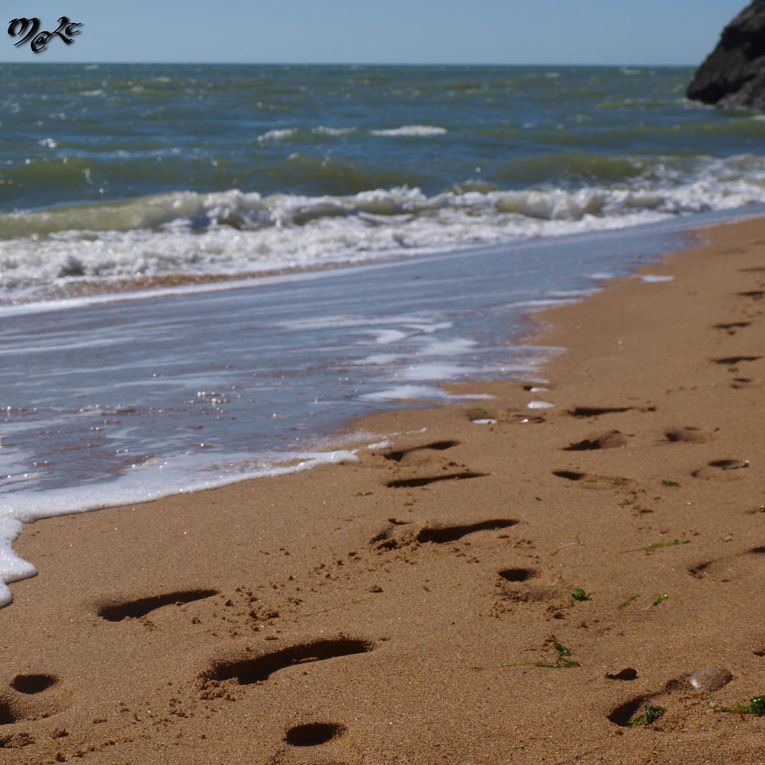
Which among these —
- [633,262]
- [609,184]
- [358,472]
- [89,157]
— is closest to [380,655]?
[358,472]

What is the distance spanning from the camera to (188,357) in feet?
18.2

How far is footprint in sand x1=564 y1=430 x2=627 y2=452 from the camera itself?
3.86 m

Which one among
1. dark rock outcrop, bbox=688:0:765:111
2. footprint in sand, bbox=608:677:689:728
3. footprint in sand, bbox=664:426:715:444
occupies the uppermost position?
dark rock outcrop, bbox=688:0:765:111

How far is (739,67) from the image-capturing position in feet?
109

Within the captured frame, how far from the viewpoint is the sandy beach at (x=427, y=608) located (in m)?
2.07

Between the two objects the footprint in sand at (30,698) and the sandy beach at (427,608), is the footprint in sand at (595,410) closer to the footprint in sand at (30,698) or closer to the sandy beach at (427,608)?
the sandy beach at (427,608)

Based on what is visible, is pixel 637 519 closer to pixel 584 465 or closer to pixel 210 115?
pixel 584 465

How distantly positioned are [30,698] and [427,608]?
92 centimetres

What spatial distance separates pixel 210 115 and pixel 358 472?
24394mm

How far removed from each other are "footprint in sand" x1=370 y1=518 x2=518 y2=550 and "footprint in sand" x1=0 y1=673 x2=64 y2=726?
1.00 meters

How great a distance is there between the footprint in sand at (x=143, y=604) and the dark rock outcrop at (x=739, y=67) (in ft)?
102

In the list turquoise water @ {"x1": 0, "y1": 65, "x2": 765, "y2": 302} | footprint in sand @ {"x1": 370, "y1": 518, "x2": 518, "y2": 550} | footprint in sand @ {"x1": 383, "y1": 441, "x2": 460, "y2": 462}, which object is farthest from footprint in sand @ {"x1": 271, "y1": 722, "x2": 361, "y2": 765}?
turquoise water @ {"x1": 0, "y1": 65, "x2": 765, "y2": 302}

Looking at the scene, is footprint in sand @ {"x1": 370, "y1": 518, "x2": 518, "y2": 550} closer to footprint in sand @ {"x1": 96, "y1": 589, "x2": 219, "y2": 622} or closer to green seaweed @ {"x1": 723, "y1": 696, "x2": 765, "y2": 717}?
footprint in sand @ {"x1": 96, "y1": 589, "x2": 219, "y2": 622}

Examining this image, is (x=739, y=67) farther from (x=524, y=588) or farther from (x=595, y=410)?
(x=524, y=588)
